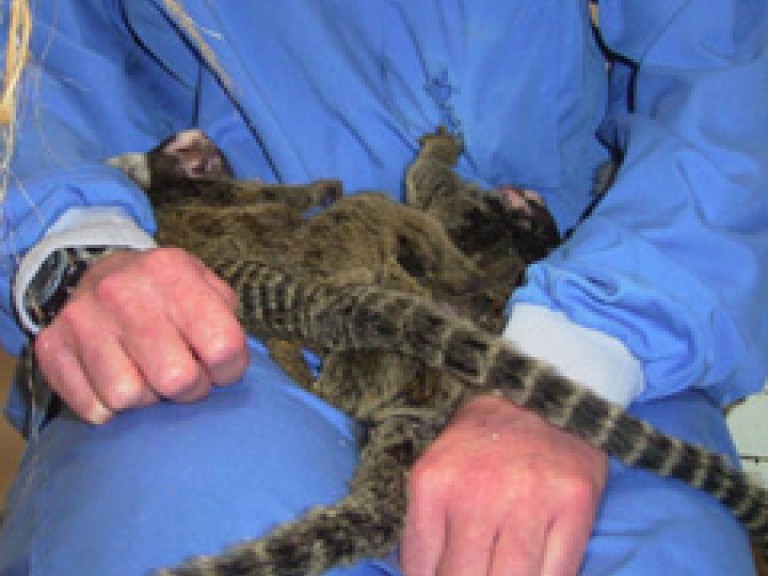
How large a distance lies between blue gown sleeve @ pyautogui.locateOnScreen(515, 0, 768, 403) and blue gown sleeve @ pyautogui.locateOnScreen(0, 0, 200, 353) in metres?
0.76

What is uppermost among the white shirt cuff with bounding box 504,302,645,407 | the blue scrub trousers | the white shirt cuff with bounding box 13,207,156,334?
the white shirt cuff with bounding box 13,207,156,334

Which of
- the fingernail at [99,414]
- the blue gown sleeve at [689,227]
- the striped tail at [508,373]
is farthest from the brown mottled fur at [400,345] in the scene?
the fingernail at [99,414]

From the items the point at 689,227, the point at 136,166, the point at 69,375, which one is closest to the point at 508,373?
the point at 689,227

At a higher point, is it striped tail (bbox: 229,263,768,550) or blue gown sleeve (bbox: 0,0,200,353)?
blue gown sleeve (bbox: 0,0,200,353)

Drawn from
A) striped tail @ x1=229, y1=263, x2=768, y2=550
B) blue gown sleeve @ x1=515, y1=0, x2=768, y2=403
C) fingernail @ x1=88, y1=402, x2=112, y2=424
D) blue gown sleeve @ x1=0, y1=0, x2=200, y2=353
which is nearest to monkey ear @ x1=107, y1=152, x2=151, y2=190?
blue gown sleeve @ x1=0, y1=0, x2=200, y2=353

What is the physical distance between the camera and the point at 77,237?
1297 millimetres

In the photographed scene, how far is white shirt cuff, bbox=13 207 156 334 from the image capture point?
129 cm

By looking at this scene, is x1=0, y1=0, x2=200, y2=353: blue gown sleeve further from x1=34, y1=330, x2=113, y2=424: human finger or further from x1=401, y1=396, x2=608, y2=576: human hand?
x1=401, y1=396, x2=608, y2=576: human hand

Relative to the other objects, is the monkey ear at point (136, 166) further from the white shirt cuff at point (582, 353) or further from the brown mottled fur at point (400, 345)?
the white shirt cuff at point (582, 353)

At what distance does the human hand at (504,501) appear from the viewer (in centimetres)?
107

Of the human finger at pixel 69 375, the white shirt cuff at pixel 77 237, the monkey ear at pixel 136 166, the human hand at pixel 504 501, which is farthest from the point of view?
the monkey ear at pixel 136 166

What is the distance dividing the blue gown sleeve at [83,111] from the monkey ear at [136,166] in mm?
40

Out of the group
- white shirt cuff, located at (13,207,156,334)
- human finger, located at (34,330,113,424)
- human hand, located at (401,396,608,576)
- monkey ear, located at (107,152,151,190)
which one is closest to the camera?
human hand, located at (401,396,608,576)

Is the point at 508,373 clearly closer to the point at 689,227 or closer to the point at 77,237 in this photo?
the point at 689,227
